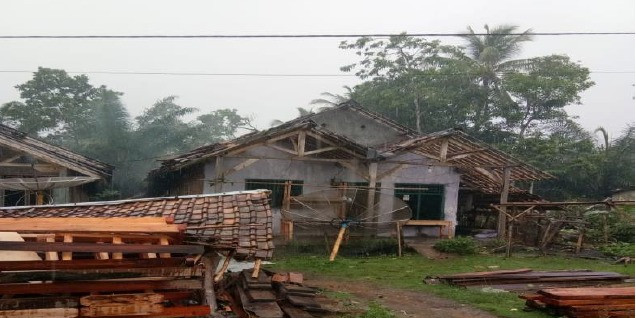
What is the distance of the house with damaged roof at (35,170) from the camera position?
A: 12.3 metres

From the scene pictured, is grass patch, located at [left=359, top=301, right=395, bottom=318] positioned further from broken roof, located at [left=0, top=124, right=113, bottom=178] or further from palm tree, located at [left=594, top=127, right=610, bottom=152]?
palm tree, located at [left=594, top=127, right=610, bottom=152]

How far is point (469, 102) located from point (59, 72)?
68.3 ft

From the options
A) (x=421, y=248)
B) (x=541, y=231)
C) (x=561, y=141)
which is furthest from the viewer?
(x=561, y=141)

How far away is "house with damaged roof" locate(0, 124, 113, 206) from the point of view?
12.3 m

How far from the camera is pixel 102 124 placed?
2527cm

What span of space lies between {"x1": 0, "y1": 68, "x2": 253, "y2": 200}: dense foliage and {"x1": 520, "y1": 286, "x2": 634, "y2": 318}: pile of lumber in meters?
19.0

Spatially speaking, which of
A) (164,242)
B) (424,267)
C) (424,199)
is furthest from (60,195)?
(424,199)

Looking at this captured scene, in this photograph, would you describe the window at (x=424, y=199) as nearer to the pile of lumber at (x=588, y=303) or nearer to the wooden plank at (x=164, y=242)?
the pile of lumber at (x=588, y=303)

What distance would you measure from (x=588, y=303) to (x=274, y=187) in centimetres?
952

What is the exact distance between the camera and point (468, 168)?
17578 mm

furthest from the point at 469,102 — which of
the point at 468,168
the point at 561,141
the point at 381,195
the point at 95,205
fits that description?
the point at 95,205

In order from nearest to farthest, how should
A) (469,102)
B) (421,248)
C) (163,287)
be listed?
(163,287)
(421,248)
(469,102)

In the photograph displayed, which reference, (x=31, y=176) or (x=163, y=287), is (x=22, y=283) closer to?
(x=163, y=287)

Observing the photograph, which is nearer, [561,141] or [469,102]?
[561,141]
